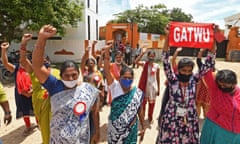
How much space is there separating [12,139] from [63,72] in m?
2.71

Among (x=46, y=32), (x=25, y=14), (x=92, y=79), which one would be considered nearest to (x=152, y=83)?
(x=92, y=79)

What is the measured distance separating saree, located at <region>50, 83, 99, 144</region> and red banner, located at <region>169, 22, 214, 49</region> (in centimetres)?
140

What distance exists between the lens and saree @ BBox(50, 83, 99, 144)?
6.88ft

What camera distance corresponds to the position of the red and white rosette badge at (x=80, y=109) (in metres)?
2.11

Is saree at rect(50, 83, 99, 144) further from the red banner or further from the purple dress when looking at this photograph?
the red banner

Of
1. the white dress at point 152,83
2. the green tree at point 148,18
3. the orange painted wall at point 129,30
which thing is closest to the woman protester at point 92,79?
the white dress at point 152,83

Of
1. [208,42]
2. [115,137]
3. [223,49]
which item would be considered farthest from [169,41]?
[223,49]

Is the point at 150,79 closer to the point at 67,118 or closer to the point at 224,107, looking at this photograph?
the point at 224,107

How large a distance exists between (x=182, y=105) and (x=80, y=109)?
1.10 m

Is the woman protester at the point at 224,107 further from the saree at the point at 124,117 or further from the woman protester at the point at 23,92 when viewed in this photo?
the woman protester at the point at 23,92

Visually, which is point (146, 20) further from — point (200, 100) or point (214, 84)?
point (214, 84)

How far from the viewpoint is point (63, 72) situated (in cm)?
214

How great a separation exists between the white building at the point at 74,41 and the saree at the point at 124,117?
1645 centimetres

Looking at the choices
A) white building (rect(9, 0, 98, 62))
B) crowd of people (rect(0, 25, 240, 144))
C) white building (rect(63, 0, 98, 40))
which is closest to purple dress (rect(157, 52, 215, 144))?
crowd of people (rect(0, 25, 240, 144))
